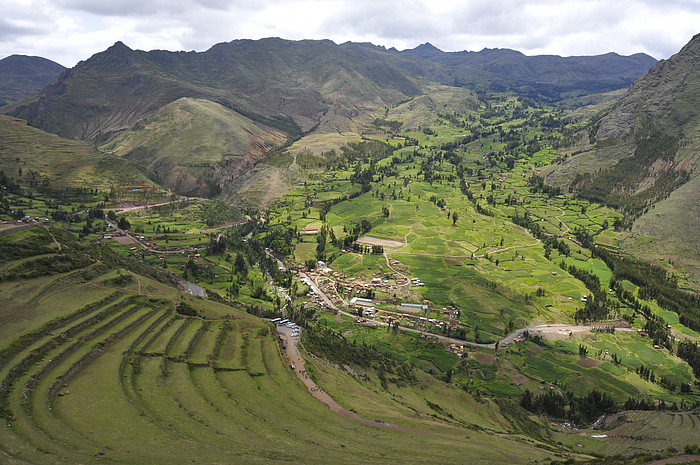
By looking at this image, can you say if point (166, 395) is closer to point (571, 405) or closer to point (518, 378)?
point (518, 378)

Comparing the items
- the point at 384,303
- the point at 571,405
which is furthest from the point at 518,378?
the point at 384,303

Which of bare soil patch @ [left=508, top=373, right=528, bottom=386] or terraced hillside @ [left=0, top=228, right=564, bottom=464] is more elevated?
terraced hillside @ [left=0, top=228, right=564, bottom=464]

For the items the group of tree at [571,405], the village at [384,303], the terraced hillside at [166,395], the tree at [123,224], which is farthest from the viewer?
the tree at [123,224]

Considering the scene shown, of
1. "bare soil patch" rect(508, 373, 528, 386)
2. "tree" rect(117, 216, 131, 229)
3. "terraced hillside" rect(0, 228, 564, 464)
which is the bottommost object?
"bare soil patch" rect(508, 373, 528, 386)

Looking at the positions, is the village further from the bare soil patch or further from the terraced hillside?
the terraced hillside

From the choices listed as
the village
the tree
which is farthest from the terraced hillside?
the tree

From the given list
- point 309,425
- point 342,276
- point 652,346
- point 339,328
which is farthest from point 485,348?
point 309,425

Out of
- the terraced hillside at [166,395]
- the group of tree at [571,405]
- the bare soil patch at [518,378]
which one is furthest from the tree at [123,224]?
the group of tree at [571,405]

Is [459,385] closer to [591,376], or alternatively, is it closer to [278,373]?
[591,376]

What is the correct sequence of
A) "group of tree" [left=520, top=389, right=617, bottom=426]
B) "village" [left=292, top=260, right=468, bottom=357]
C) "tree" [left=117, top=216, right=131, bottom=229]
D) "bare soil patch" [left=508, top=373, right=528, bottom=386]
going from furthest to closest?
1. "tree" [left=117, top=216, right=131, bottom=229]
2. "village" [left=292, top=260, right=468, bottom=357]
3. "bare soil patch" [left=508, top=373, right=528, bottom=386]
4. "group of tree" [left=520, top=389, right=617, bottom=426]

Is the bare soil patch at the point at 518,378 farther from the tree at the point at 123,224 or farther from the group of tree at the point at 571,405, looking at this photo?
the tree at the point at 123,224
